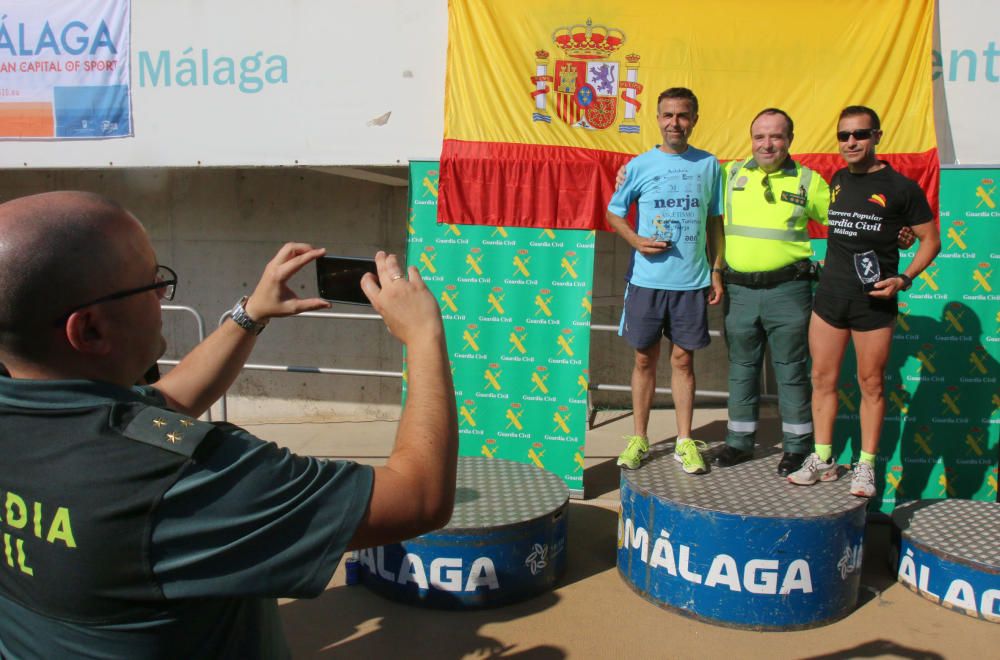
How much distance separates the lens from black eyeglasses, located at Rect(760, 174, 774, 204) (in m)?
3.90

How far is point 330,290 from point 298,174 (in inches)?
225

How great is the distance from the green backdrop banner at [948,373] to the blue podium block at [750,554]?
1.24 metres

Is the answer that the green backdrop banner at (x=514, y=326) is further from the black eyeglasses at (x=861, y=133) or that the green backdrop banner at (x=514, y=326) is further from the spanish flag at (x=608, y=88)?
the black eyeglasses at (x=861, y=133)

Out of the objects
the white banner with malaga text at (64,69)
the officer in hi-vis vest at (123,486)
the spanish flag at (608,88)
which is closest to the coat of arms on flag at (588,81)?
the spanish flag at (608,88)

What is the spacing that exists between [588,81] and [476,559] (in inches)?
118

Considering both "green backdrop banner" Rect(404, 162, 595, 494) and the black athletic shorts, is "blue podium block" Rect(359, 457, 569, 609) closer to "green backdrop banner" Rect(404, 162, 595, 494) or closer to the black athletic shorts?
"green backdrop banner" Rect(404, 162, 595, 494)

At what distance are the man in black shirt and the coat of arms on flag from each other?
1439 mm

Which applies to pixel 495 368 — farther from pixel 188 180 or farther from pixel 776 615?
pixel 188 180

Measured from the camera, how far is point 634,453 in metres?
4.06

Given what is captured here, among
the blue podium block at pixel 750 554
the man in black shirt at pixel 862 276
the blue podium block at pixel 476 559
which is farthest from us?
the man in black shirt at pixel 862 276

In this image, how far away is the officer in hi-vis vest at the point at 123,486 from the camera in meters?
0.98

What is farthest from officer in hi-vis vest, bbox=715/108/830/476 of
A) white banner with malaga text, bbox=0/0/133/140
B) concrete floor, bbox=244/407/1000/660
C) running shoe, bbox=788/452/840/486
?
white banner with malaga text, bbox=0/0/133/140

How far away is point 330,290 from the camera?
164 cm

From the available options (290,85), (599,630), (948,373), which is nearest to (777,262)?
(948,373)
